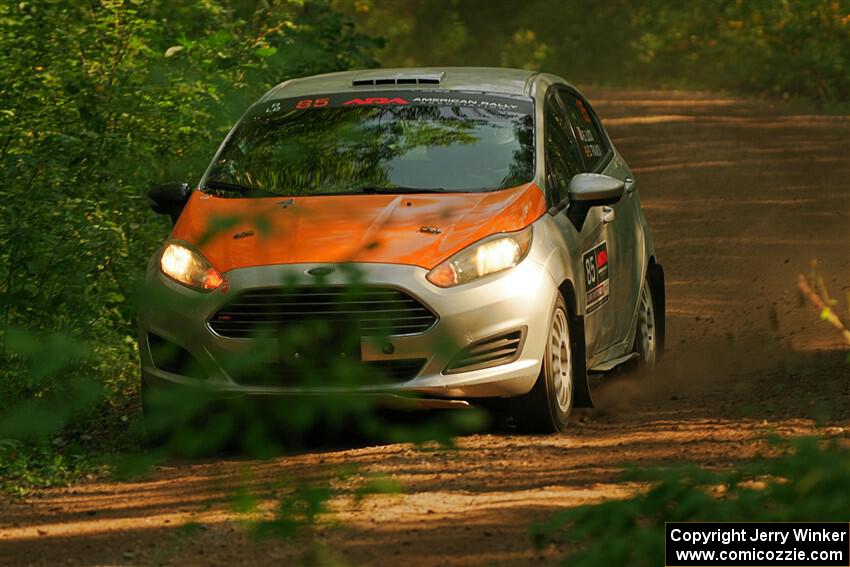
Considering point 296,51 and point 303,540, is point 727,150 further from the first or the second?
point 303,540

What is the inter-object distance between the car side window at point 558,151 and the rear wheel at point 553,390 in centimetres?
69

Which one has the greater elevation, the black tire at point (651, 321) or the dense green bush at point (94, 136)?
the dense green bush at point (94, 136)

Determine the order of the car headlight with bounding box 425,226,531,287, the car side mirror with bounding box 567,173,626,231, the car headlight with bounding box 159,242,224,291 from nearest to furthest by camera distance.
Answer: the car headlight with bounding box 159,242,224,291, the car headlight with bounding box 425,226,531,287, the car side mirror with bounding box 567,173,626,231

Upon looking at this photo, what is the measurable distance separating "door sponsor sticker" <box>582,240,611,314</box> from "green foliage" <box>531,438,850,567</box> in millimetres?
4256

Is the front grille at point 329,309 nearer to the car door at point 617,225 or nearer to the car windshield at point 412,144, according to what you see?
the car windshield at point 412,144

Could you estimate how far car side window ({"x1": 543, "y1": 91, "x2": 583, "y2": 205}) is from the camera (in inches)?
318

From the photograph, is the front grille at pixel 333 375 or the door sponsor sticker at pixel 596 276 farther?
the door sponsor sticker at pixel 596 276

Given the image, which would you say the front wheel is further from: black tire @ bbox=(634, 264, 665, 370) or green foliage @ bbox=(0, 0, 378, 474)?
green foliage @ bbox=(0, 0, 378, 474)

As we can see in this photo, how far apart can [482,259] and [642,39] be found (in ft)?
125

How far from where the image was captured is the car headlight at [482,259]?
702 cm

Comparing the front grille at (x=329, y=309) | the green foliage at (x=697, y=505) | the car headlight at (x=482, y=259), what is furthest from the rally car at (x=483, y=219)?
the front grille at (x=329, y=309)

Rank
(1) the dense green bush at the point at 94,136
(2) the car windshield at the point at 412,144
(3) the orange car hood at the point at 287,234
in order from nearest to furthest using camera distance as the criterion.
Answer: (3) the orange car hood at the point at 287,234 → (2) the car windshield at the point at 412,144 → (1) the dense green bush at the point at 94,136

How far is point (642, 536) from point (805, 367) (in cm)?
613

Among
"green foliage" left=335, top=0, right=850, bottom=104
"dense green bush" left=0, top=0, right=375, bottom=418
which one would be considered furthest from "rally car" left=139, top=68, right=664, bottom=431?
"green foliage" left=335, top=0, right=850, bottom=104
